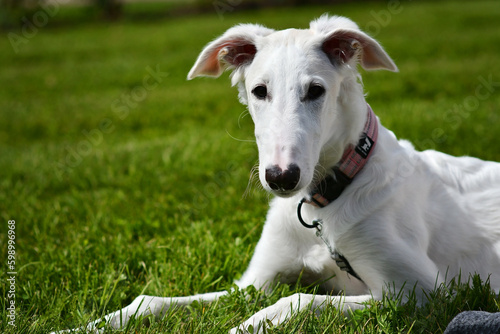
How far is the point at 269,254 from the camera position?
325 cm

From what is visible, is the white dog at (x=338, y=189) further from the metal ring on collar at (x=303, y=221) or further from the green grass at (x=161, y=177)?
the green grass at (x=161, y=177)

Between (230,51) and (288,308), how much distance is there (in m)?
1.53

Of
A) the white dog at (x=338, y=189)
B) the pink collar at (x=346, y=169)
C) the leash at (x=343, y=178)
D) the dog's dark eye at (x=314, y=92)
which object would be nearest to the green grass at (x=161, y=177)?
the white dog at (x=338, y=189)

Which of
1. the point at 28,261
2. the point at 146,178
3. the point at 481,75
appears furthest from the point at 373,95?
the point at 28,261

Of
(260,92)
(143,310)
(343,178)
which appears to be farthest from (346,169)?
(143,310)

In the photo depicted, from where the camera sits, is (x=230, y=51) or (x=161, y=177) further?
(x=161, y=177)

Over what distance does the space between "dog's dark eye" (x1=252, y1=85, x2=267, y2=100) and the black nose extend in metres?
0.54

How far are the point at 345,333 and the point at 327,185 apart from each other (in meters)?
0.81

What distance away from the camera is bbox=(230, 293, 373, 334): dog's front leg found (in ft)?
8.77

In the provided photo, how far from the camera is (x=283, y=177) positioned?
8.02ft

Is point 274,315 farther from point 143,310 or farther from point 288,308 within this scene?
point 143,310

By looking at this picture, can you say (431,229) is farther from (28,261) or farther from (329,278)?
(28,261)

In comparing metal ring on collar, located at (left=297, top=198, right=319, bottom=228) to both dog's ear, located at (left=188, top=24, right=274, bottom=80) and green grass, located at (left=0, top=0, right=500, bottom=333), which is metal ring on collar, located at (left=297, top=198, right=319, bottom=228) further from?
dog's ear, located at (left=188, top=24, right=274, bottom=80)

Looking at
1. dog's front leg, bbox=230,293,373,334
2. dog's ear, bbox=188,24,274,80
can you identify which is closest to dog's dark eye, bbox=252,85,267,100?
dog's ear, bbox=188,24,274,80
